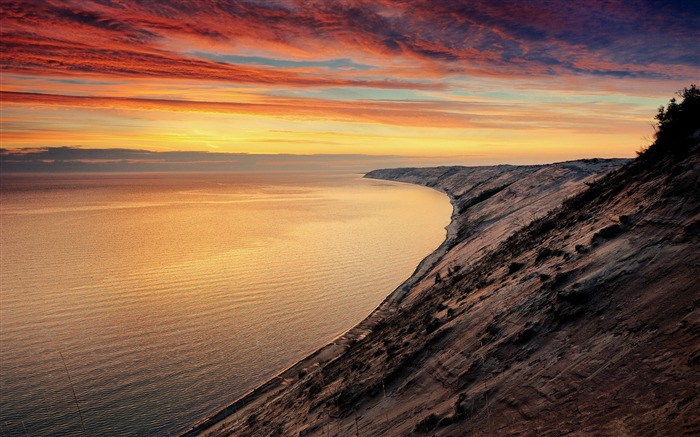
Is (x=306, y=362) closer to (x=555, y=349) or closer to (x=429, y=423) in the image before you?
(x=429, y=423)

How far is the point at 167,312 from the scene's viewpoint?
22.5 meters

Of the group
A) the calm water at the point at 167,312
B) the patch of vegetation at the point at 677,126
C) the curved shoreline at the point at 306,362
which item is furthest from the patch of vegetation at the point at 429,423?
the patch of vegetation at the point at 677,126

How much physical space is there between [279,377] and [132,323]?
9.90 metres

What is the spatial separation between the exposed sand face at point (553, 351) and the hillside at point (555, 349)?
3 cm

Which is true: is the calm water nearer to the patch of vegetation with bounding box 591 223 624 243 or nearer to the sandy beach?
the sandy beach

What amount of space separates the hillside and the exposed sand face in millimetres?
32

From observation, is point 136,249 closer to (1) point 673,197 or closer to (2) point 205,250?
(2) point 205,250

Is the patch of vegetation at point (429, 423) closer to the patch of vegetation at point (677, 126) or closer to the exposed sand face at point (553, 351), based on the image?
Result: the exposed sand face at point (553, 351)

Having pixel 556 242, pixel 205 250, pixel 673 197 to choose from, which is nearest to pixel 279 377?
pixel 556 242

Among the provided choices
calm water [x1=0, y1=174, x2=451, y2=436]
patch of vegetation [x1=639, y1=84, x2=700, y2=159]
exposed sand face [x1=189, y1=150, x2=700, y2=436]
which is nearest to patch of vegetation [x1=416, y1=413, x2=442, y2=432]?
exposed sand face [x1=189, y1=150, x2=700, y2=436]

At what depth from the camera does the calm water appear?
1433 centimetres

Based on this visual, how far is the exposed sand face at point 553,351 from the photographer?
6.89m

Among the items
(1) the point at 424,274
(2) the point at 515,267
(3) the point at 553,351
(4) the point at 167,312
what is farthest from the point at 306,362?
(1) the point at 424,274

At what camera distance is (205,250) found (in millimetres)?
39438
